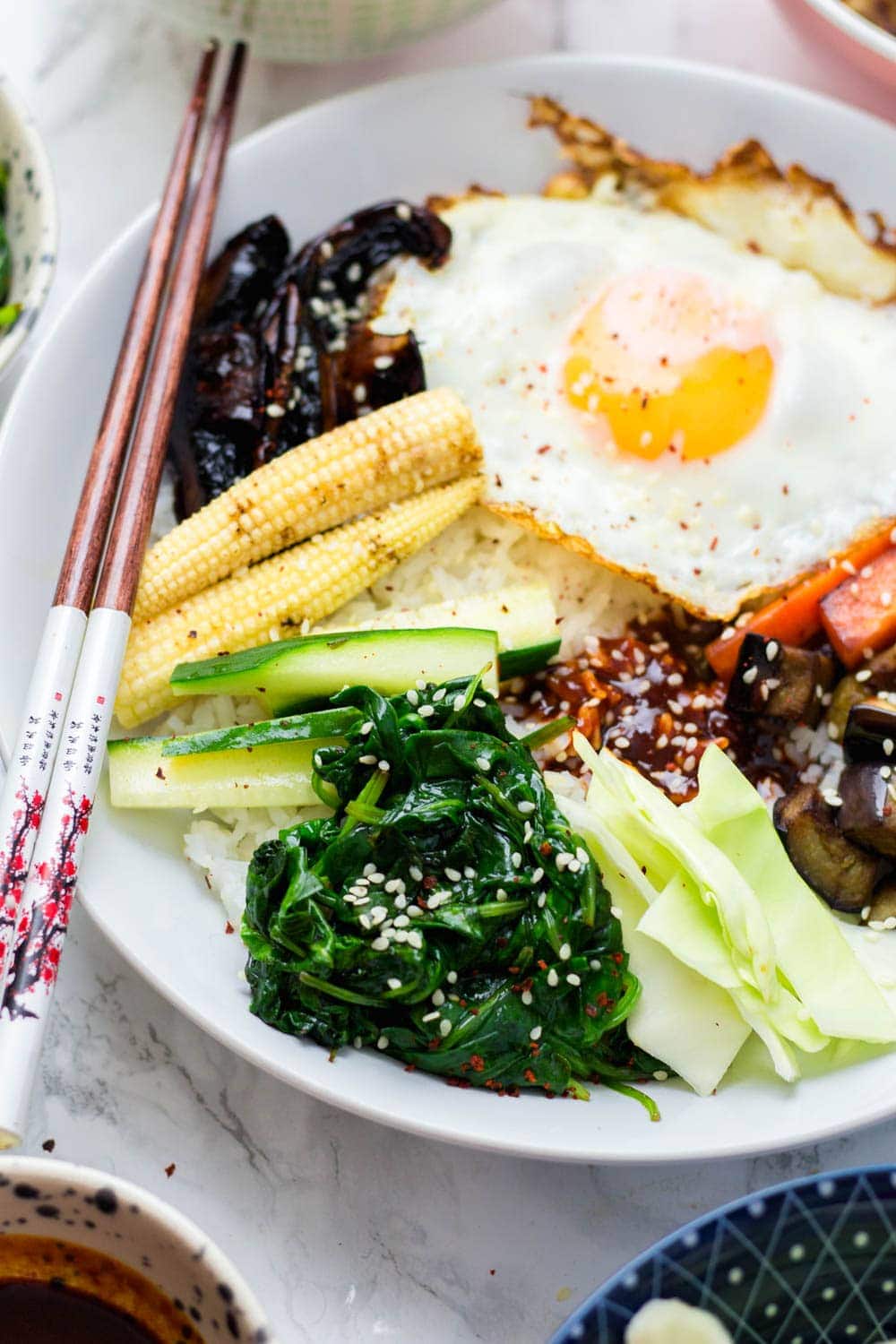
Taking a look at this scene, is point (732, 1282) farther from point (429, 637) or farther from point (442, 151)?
point (442, 151)

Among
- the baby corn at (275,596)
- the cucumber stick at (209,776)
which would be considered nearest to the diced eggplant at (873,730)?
the baby corn at (275,596)

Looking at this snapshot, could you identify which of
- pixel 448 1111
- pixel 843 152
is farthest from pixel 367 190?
pixel 448 1111

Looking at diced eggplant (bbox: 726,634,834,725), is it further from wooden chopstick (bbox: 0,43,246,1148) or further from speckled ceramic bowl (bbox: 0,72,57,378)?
speckled ceramic bowl (bbox: 0,72,57,378)

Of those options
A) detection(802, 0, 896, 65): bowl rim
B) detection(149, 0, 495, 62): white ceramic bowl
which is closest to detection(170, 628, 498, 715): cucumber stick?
detection(149, 0, 495, 62): white ceramic bowl

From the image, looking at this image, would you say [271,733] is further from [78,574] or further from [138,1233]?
[138,1233]

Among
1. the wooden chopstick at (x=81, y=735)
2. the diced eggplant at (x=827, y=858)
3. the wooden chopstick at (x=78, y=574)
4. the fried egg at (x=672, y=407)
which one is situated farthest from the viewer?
the fried egg at (x=672, y=407)

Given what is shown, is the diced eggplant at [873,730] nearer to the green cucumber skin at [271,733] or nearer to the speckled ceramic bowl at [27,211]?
the green cucumber skin at [271,733]

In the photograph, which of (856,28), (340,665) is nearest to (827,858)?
(340,665)
